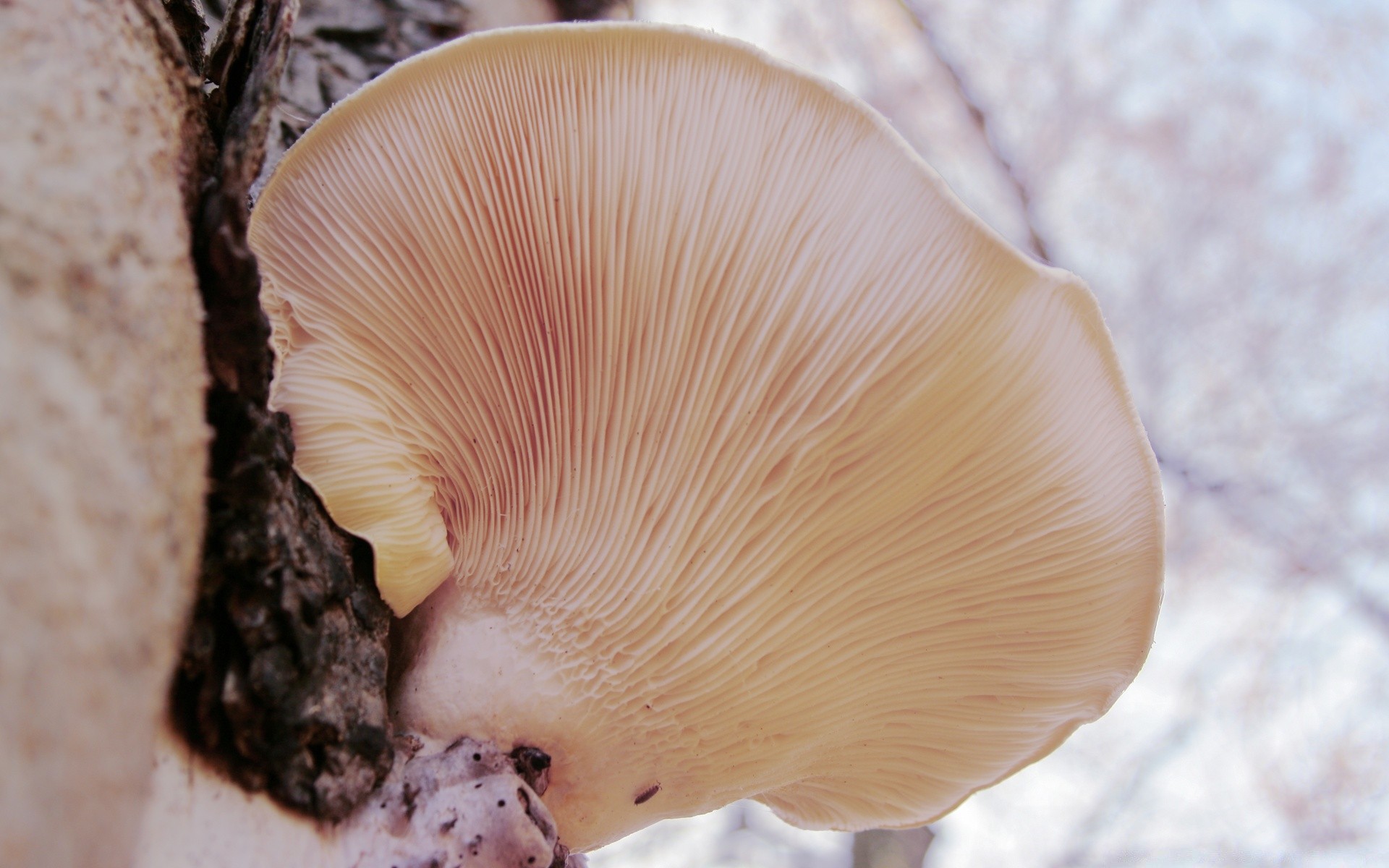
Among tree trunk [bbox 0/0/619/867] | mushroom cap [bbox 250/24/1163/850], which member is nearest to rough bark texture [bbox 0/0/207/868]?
tree trunk [bbox 0/0/619/867]

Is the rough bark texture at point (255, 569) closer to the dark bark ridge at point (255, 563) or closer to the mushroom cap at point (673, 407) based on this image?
the dark bark ridge at point (255, 563)

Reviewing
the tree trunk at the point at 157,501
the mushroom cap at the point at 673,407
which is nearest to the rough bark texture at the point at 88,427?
the tree trunk at the point at 157,501

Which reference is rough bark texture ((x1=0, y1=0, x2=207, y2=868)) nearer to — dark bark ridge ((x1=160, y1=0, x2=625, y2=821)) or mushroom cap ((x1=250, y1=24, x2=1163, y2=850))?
dark bark ridge ((x1=160, y1=0, x2=625, y2=821))

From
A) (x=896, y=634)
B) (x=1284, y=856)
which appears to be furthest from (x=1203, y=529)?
(x=896, y=634)

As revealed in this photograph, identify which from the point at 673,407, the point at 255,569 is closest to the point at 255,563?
the point at 255,569

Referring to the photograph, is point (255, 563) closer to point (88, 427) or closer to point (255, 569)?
point (255, 569)

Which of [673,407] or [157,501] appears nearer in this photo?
[157,501]

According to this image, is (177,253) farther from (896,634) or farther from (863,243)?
(896,634)
